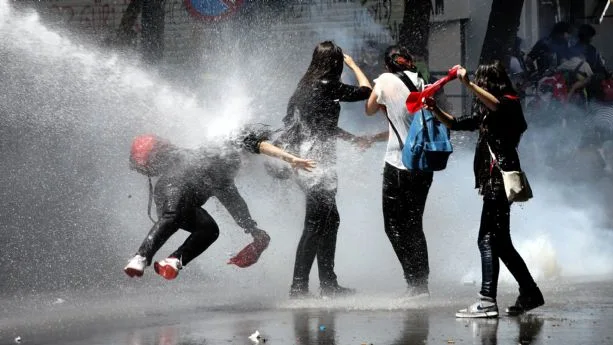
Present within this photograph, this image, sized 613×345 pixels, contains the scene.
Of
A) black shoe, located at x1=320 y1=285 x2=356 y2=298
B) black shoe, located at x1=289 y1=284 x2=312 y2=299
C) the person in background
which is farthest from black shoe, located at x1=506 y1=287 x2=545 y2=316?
the person in background

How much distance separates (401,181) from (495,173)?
98 cm

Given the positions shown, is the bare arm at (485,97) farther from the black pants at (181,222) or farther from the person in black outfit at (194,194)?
the black pants at (181,222)

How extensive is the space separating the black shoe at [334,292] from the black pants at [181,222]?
865 millimetres

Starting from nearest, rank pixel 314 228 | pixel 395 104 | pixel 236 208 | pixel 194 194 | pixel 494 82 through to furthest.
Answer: pixel 494 82 < pixel 395 104 < pixel 194 194 < pixel 314 228 < pixel 236 208

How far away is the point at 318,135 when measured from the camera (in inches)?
352

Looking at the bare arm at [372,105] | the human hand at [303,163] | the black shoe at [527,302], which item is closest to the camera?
the black shoe at [527,302]

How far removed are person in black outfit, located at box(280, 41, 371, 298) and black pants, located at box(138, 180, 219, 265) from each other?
0.66 m

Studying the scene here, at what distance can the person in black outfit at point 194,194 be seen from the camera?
8516mm

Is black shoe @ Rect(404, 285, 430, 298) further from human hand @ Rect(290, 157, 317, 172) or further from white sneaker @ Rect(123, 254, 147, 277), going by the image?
white sneaker @ Rect(123, 254, 147, 277)

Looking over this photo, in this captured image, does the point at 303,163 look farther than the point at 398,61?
No

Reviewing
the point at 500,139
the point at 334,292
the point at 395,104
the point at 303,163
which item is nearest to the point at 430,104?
the point at 500,139

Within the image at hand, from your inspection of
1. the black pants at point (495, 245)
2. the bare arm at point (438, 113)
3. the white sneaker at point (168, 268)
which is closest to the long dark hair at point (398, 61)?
the bare arm at point (438, 113)

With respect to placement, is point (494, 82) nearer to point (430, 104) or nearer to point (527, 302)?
point (430, 104)

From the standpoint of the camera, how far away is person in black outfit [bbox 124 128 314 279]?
852cm
